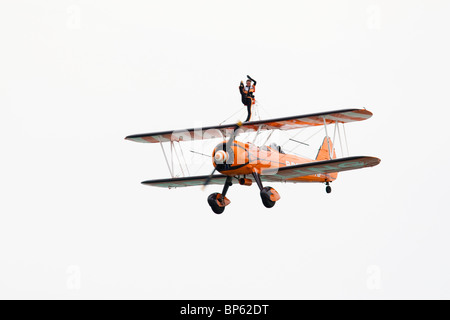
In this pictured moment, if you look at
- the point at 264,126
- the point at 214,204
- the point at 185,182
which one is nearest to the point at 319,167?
the point at 264,126

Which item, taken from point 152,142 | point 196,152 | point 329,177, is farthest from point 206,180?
point 329,177

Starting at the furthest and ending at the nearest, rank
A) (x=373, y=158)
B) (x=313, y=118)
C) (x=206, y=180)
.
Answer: (x=206, y=180)
(x=313, y=118)
(x=373, y=158)

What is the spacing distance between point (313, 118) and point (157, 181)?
6.49m

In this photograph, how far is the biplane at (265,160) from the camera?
75.8ft

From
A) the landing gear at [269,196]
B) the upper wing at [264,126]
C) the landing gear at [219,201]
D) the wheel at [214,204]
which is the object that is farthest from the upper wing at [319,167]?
the wheel at [214,204]

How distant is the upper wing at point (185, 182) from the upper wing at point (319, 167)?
1.89m

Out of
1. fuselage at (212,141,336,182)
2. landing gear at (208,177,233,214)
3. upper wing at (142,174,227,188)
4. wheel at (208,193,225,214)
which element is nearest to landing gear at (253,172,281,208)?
fuselage at (212,141,336,182)

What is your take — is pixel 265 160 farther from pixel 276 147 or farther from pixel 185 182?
pixel 185 182

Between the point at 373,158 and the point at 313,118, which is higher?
the point at 313,118

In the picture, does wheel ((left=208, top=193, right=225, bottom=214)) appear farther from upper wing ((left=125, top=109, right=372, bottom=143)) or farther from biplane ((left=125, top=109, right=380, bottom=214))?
upper wing ((left=125, top=109, right=372, bottom=143))

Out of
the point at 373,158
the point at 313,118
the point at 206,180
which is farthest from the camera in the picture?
the point at 206,180

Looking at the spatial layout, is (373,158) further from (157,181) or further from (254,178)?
(157,181)

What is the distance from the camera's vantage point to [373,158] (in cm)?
2208

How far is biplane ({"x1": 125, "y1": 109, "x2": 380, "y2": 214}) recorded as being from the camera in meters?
23.1
